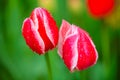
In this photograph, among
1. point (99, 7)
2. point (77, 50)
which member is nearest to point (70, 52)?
point (77, 50)

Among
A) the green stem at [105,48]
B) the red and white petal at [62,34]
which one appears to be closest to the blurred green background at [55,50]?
the green stem at [105,48]

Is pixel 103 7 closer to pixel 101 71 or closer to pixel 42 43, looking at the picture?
pixel 101 71

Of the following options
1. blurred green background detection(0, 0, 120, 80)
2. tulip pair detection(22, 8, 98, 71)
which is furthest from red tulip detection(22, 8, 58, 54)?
blurred green background detection(0, 0, 120, 80)

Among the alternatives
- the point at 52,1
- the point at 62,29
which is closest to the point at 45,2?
the point at 52,1

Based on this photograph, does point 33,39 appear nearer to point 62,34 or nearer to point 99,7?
point 62,34

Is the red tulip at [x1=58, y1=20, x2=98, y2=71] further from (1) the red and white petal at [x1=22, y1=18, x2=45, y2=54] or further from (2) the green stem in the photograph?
(2) the green stem
